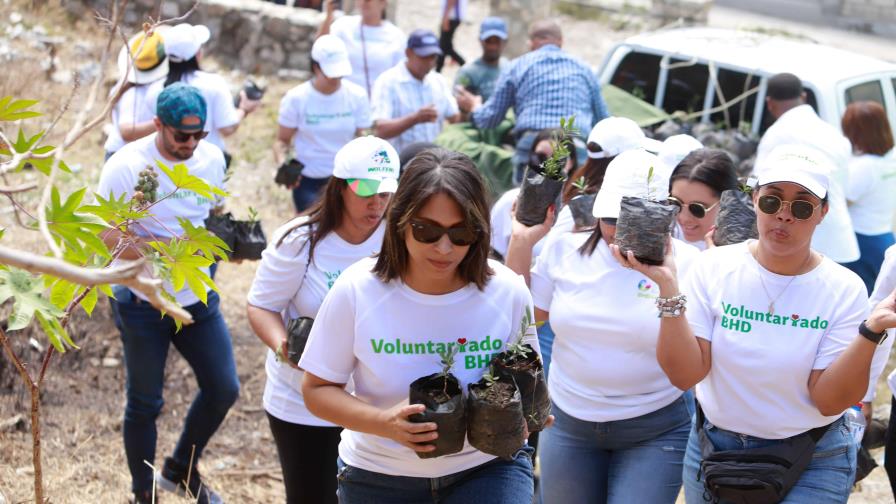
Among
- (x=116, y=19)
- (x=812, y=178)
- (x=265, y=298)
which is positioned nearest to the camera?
(x=116, y=19)

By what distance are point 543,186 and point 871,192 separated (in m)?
3.56

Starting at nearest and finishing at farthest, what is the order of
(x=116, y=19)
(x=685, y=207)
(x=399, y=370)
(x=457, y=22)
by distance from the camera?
(x=116, y=19) < (x=399, y=370) < (x=685, y=207) < (x=457, y=22)

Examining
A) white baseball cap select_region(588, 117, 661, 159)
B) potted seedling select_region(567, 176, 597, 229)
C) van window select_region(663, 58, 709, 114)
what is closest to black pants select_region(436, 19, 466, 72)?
van window select_region(663, 58, 709, 114)

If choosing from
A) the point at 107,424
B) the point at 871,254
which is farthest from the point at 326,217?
the point at 871,254

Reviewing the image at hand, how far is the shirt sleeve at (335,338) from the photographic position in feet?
10.4

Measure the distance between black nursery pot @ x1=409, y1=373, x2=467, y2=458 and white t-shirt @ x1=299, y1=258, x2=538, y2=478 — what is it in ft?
0.35

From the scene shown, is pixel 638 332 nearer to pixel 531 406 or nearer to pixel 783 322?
pixel 783 322

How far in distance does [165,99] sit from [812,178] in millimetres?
2724

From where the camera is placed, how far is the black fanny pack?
11.2 feet

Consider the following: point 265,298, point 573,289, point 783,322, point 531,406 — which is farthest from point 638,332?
point 265,298

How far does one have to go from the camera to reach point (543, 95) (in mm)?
7332

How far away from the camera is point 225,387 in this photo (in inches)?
198

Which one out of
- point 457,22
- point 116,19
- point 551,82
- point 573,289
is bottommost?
point 457,22

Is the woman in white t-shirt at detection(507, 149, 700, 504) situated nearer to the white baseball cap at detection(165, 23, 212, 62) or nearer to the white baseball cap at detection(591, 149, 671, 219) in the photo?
the white baseball cap at detection(591, 149, 671, 219)
